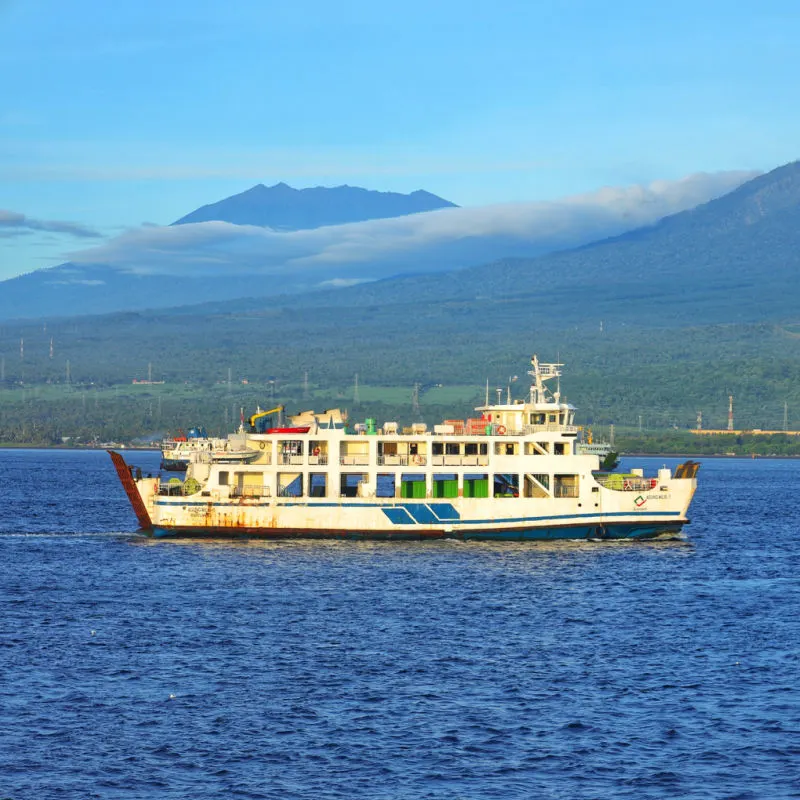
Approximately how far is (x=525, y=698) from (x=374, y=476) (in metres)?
33.8

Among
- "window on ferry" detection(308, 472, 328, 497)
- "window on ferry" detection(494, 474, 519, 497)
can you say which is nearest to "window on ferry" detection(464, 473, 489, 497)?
"window on ferry" detection(494, 474, 519, 497)

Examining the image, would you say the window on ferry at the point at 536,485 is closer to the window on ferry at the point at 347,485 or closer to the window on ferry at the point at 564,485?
the window on ferry at the point at 564,485

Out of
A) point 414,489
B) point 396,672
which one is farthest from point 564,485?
point 396,672

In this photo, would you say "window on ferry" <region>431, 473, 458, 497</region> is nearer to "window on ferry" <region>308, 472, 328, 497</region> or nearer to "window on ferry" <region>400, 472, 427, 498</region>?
"window on ferry" <region>400, 472, 427, 498</region>

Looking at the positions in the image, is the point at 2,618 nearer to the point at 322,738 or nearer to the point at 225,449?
the point at 322,738

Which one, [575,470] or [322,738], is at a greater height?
[575,470]

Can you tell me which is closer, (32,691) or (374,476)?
(32,691)

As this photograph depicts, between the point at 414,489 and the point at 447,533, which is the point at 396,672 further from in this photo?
the point at 414,489

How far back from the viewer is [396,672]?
40.8 meters

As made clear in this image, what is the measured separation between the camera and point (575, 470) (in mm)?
70750

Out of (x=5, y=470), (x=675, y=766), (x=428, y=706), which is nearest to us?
(x=675, y=766)

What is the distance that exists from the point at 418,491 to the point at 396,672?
1219 inches

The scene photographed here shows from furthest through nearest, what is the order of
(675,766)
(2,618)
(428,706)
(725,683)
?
(2,618) < (725,683) < (428,706) < (675,766)

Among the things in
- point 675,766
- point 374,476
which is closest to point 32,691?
point 675,766
